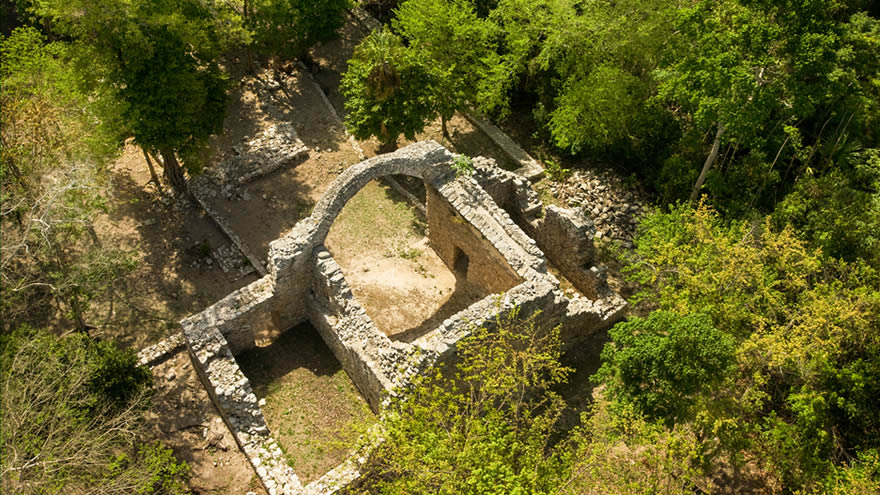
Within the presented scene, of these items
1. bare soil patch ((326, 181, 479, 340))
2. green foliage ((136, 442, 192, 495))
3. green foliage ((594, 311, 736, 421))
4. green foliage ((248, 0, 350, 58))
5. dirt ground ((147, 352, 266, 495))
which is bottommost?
dirt ground ((147, 352, 266, 495))

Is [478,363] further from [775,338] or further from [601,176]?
[601,176]

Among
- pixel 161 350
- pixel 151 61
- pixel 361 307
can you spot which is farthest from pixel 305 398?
pixel 151 61

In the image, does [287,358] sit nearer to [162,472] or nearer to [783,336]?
[162,472]

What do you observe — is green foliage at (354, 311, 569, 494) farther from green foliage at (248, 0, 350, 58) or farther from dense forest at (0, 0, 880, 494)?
green foliage at (248, 0, 350, 58)

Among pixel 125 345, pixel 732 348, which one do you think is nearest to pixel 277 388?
pixel 125 345

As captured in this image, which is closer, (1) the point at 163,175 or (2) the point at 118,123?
(2) the point at 118,123

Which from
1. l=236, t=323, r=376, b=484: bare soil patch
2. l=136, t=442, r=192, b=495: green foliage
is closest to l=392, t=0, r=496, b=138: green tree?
l=236, t=323, r=376, b=484: bare soil patch
